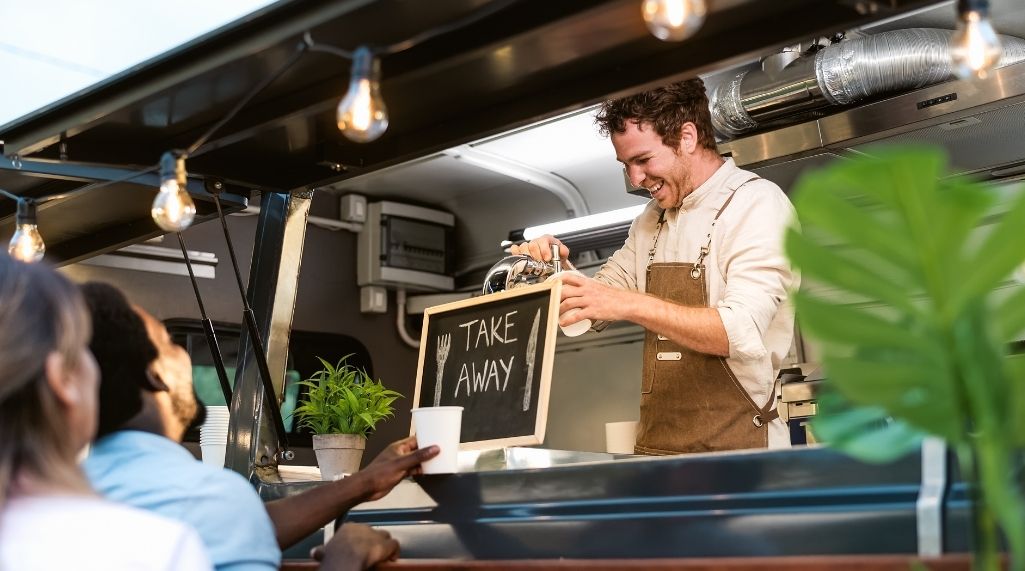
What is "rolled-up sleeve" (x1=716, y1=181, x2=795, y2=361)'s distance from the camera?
2.37 m

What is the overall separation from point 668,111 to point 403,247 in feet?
14.3

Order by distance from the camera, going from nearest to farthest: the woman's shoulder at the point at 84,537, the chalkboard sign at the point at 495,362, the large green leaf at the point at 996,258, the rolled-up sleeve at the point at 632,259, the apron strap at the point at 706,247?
the large green leaf at the point at 996,258 → the woman's shoulder at the point at 84,537 → the chalkboard sign at the point at 495,362 → the apron strap at the point at 706,247 → the rolled-up sleeve at the point at 632,259

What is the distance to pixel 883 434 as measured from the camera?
3.12 ft

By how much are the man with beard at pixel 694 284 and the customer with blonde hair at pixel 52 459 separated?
4.36ft

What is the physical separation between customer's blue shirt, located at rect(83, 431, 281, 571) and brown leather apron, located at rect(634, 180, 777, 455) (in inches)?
49.3

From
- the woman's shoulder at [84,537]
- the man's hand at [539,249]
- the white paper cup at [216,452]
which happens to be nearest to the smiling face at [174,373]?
the woman's shoulder at [84,537]

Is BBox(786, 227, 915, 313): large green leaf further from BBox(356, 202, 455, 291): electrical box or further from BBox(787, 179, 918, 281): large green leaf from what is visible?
BBox(356, 202, 455, 291): electrical box

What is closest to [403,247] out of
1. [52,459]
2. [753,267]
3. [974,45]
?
[753,267]

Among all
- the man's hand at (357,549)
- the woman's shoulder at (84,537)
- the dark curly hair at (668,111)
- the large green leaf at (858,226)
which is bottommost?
the man's hand at (357,549)

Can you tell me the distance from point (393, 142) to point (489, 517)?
93 centimetres

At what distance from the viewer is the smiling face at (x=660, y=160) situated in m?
2.74

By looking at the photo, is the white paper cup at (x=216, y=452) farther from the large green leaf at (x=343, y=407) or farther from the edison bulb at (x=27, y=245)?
the edison bulb at (x=27, y=245)

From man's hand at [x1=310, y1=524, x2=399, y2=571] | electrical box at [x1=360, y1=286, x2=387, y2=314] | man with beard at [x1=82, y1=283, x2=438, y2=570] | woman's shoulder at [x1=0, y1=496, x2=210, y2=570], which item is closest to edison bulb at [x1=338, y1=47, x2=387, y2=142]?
man with beard at [x1=82, y1=283, x2=438, y2=570]

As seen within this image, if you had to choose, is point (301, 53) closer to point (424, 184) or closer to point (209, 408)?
point (209, 408)
